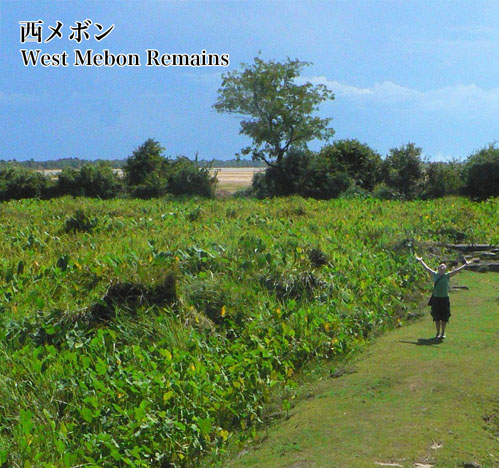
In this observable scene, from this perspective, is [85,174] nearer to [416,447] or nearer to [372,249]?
[372,249]

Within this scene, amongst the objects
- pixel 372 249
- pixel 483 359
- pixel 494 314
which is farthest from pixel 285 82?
pixel 483 359

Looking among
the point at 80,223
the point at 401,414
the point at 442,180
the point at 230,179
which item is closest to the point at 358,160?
the point at 442,180

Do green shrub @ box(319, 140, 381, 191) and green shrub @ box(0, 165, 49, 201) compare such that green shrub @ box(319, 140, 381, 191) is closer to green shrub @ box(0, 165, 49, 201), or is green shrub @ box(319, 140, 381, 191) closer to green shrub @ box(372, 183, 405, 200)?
green shrub @ box(372, 183, 405, 200)

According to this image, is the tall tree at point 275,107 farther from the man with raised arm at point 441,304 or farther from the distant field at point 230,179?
the man with raised arm at point 441,304

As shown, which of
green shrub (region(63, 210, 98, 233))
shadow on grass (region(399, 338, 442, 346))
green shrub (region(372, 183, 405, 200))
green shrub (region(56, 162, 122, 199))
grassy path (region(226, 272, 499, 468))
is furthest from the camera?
green shrub (region(56, 162, 122, 199))

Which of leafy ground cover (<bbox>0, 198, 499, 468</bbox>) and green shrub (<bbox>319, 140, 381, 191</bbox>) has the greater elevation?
green shrub (<bbox>319, 140, 381, 191</bbox>)

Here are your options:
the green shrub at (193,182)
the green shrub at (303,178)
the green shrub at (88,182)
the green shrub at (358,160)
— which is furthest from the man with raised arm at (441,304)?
the green shrub at (88,182)

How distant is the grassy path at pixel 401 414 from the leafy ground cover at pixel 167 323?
686 mm

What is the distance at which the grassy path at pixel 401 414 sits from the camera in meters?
5.06

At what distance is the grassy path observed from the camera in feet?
16.6

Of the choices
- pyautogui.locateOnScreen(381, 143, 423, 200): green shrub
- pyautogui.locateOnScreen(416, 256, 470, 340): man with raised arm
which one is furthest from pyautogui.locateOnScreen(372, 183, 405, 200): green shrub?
pyautogui.locateOnScreen(416, 256, 470, 340): man with raised arm

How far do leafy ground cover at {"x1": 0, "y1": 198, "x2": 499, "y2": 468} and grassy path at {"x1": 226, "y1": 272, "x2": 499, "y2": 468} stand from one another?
69cm

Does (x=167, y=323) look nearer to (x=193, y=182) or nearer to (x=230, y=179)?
(x=193, y=182)

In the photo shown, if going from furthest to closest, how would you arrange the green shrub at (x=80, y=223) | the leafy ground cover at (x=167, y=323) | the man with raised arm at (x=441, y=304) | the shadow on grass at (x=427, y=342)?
1. the green shrub at (x=80, y=223)
2. the man with raised arm at (x=441, y=304)
3. the shadow on grass at (x=427, y=342)
4. the leafy ground cover at (x=167, y=323)
